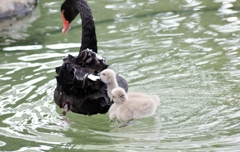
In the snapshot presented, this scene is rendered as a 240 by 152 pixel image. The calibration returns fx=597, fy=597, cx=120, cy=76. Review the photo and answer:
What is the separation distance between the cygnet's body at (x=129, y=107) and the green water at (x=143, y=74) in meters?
0.07

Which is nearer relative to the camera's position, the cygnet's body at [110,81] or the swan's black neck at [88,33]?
the cygnet's body at [110,81]

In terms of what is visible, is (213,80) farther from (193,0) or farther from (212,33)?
(193,0)

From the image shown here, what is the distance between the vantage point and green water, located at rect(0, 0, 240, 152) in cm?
362

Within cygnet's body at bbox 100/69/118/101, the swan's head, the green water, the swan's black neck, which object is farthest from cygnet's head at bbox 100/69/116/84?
the swan's head

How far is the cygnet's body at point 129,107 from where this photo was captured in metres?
3.84

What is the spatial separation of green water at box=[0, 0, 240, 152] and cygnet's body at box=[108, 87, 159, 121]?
7 centimetres

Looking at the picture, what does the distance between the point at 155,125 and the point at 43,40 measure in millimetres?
2759

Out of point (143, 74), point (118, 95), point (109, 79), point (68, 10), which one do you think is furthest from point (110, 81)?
point (68, 10)

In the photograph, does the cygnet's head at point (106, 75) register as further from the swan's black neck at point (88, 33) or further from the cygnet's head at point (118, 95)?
the swan's black neck at point (88, 33)

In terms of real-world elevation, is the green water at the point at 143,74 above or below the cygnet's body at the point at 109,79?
below

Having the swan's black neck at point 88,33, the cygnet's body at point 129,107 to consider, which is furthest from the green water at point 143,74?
the swan's black neck at point 88,33

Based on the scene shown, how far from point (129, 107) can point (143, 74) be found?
0.99 metres

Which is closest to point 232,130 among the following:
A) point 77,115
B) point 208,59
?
point 77,115

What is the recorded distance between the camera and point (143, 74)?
190 inches
